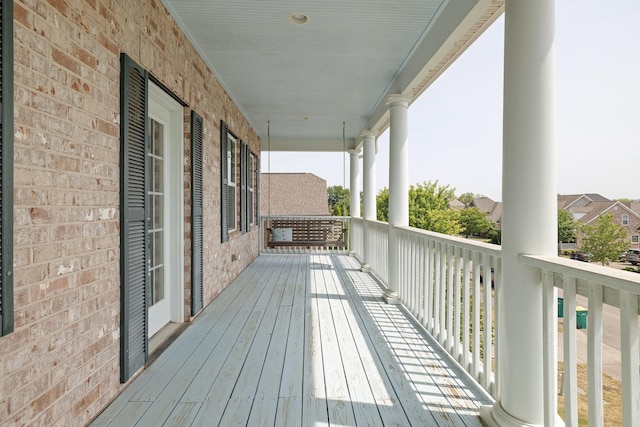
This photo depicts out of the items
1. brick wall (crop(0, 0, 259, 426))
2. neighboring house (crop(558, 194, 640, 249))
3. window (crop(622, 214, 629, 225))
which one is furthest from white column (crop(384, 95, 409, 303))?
window (crop(622, 214, 629, 225))

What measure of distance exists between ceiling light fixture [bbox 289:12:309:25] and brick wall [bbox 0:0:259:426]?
112 cm

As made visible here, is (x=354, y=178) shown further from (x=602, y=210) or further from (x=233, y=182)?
(x=602, y=210)

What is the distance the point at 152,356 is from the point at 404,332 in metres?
2.00

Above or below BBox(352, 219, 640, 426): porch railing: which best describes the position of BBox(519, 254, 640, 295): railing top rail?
above

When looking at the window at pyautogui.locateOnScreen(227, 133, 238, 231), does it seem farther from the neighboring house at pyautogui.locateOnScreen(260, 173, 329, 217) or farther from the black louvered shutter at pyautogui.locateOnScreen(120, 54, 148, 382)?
the neighboring house at pyautogui.locateOnScreen(260, 173, 329, 217)

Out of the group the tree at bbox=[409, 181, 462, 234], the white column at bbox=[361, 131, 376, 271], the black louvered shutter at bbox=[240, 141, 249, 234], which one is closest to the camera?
the black louvered shutter at bbox=[240, 141, 249, 234]

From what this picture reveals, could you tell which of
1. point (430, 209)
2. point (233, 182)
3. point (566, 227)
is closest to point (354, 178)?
point (233, 182)

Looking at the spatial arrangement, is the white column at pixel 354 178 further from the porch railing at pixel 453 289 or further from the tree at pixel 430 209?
the tree at pixel 430 209

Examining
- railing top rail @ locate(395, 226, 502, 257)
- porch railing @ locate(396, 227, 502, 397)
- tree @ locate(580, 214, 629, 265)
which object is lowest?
porch railing @ locate(396, 227, 502, 397)

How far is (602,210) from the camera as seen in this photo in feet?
5.44

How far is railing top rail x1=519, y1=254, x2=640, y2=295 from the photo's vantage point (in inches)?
50.7

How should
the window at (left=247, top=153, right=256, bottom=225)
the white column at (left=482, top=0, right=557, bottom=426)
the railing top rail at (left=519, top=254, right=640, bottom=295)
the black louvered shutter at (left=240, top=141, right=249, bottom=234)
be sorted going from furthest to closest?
the window at (left=247, top=153, right=256, bottom=225), the black louvered shutter at (left=240, top=141, right=249, bottom=234), the white column at (left=482, top=0, right=557, bottom=426), the railing top rail at (left=519, top=254, right=640, bottom=295)

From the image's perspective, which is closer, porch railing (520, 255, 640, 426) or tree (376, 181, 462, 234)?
porch railing (520, 255, 640, 426)

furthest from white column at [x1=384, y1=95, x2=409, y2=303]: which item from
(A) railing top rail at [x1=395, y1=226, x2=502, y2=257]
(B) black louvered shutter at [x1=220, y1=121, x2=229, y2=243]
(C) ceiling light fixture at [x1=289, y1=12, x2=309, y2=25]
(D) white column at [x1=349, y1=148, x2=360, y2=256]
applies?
(D) white column at [x1=349, y1=148, x2=360, y2=256]
